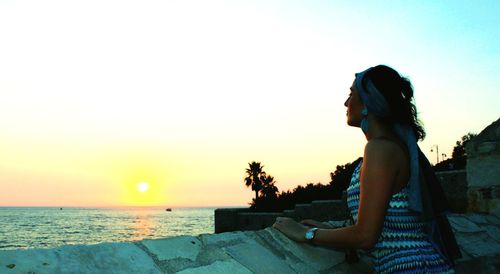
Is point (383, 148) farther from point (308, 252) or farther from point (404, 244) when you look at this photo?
point (308, 252)

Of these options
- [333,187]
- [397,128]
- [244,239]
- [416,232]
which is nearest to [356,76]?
[397,128]

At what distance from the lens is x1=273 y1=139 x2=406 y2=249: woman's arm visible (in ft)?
6.87

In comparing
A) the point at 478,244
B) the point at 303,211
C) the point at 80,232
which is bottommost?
the point at 80,232

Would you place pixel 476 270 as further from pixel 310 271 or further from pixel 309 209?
pixel 309 209

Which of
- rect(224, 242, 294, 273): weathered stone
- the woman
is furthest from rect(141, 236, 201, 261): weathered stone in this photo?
the woman

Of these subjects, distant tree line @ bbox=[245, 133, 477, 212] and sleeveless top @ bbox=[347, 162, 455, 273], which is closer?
sleeveless top @ bbox=[347, 162, 455, 273]

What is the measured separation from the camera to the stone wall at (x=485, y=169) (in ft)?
16.4

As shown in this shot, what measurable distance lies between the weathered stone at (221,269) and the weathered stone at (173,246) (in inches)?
3.3

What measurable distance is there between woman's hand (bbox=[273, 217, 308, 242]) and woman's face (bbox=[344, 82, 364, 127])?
2.16 ft

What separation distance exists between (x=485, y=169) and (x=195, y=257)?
164 inches

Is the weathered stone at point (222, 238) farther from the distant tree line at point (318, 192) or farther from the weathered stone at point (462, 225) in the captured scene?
the distant tree line at point (318, 192)

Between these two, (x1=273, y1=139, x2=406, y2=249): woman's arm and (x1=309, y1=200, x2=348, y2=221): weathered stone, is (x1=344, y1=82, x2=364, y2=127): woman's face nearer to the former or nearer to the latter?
(x1=273, y1=139, x2=406, y2=249): woman's arm

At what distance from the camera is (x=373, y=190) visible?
82.3 inches

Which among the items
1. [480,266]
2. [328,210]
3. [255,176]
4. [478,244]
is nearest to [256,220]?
[328,210]
